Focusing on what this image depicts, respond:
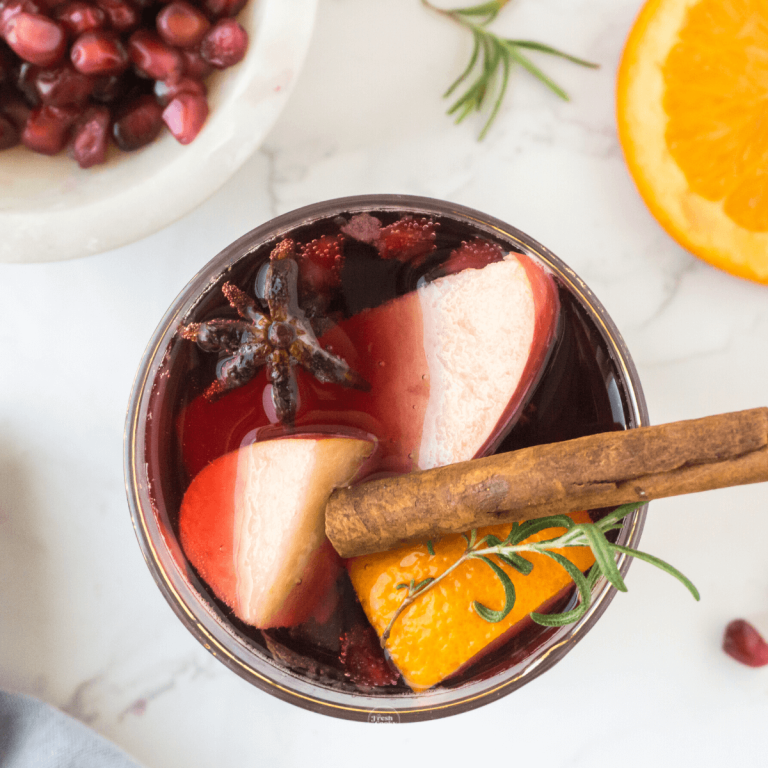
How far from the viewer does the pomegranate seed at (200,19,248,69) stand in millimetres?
767

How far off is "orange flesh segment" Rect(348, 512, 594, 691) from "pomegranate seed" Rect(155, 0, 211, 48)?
2.05 feet

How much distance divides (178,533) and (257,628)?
0.14m

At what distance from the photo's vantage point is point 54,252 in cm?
77

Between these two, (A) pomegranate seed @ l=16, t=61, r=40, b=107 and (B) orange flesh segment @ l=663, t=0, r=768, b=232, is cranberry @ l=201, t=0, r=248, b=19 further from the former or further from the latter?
(B) orange flesh segment @ l=663, t=0, r=768, b=232

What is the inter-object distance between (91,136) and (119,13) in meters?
0.14

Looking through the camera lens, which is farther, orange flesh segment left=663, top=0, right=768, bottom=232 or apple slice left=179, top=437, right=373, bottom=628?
orange flesh segment left=663, top=0, right=768, bottom=232

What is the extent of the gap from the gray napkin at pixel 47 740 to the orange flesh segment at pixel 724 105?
1.12m

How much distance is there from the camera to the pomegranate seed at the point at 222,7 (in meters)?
0.78

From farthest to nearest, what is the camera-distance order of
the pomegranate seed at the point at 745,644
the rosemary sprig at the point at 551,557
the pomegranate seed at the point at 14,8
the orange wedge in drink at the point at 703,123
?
1. the pomegranate seed at the point at 745,644
2. the orange wedge in drink at the point at 703,123
3. the pomegranate seed at the point at 14,8
4. the rosemary sprig at the point at 551,557

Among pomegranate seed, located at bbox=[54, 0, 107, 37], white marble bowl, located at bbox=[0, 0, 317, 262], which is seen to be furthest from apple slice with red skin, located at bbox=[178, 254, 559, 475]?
pomegranate seed, located at bbox=[54, 0, 107, 37]

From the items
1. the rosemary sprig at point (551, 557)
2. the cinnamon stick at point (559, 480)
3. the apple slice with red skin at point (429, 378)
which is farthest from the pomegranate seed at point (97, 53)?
the rosemary sprig at point (551, 557)

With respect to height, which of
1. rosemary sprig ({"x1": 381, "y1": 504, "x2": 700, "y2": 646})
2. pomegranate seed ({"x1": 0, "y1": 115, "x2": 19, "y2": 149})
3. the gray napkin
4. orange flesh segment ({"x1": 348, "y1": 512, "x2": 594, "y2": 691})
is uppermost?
pomegranate seed ({"x1": 0, "y1": 115, "x2": 19, "y2": 149})

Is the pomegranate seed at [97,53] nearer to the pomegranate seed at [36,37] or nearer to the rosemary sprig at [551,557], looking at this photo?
the pomegranate seed at [36,37]

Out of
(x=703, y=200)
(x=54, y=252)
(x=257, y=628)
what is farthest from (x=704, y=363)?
(x=54, y=252)
